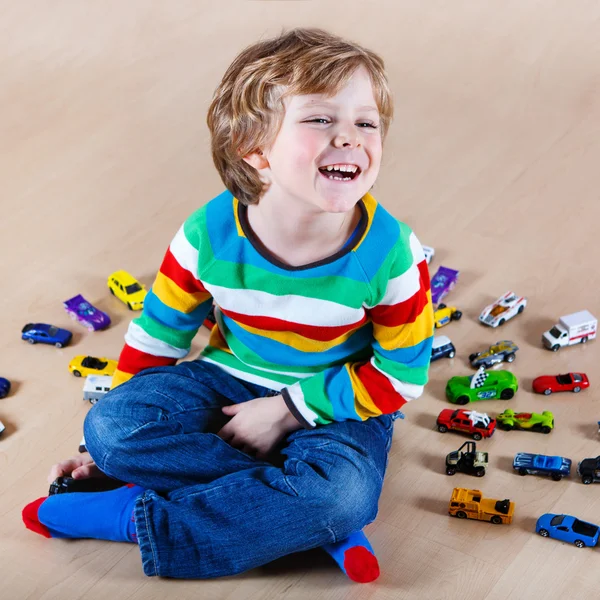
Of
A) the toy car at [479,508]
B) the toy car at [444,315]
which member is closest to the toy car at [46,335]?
the toy car at [444,315]

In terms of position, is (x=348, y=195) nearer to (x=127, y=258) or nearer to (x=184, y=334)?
(x=184, y=334)

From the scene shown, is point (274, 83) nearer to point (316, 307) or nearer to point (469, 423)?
point (316, 307)

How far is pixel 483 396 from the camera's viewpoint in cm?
165

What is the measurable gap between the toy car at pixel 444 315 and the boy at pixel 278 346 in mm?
406

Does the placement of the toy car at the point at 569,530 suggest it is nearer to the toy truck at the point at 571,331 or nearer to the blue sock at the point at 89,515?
the toy truck at the point at 571,331

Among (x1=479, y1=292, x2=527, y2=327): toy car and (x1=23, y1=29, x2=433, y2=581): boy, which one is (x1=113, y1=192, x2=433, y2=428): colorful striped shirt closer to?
(x1=23, y1=29, x2=433, y2=581): boy

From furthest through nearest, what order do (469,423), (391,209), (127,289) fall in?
(391,209) < (127,289) < (469,423)

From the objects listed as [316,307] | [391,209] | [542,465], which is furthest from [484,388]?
[391,209]

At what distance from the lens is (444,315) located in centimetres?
183

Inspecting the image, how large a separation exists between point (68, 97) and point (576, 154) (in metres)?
1.34

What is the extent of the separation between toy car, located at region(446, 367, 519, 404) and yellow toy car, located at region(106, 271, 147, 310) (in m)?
0.62

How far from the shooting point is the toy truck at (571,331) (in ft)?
5.74

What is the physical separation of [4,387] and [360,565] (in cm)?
72

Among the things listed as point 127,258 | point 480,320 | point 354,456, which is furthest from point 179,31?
point 354,456
